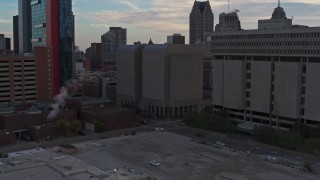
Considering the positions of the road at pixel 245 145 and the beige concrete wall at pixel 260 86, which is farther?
the beige concrete wall at pixel 260 86

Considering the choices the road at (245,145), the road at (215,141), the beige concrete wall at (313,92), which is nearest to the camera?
the road at (245,145)

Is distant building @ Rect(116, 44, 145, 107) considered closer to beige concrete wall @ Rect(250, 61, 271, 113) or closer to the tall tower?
beige concrete wall @ Rect(250, 61, 271, 113)

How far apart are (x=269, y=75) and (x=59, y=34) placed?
6772 centimetres

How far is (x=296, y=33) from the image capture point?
8244cm

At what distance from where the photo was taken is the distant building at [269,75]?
80750 mm

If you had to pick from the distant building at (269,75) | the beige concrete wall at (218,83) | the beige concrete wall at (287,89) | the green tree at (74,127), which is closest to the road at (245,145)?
the distant building at (269,75)

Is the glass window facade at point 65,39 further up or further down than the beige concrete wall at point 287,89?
further up

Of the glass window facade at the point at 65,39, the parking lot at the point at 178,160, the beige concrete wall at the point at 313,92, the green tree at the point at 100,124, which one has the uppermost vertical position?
the glass window facade at the point at 65,39

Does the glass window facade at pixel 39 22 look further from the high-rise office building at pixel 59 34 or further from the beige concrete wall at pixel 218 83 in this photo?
the beige concrete wall at pixel 218 83

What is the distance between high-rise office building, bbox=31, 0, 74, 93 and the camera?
125750 millimetres

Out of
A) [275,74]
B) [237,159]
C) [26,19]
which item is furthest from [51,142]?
[26,19]

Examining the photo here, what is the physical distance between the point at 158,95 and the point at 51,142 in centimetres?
3666

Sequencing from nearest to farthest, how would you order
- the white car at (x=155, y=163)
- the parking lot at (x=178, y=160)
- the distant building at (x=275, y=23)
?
1. the parking lot at (x=178, y=160)
2. the white car at (x=155, y=163)
3. the distant building at (x=275, y=23)

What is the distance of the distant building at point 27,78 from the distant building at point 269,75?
44.6m
